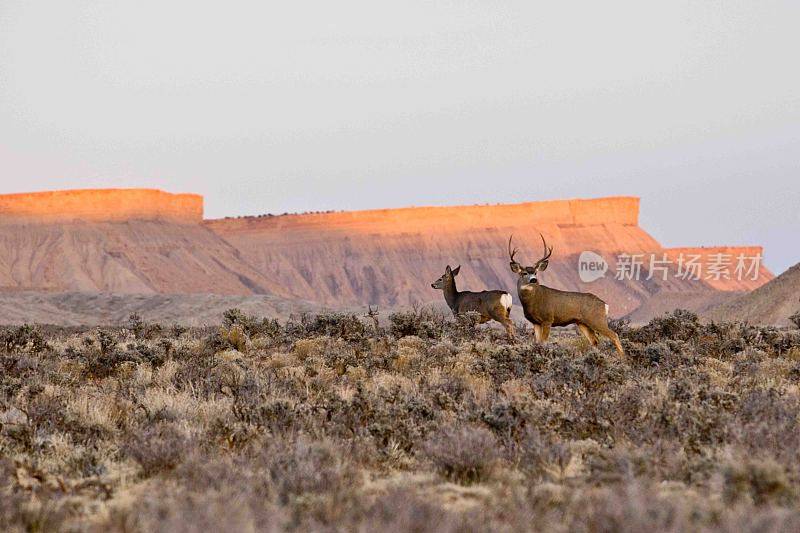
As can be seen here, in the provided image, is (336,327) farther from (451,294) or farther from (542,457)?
(542,457)

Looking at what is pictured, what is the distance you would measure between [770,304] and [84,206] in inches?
3003

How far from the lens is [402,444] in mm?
6902

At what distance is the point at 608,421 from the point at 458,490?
2437 millimetres

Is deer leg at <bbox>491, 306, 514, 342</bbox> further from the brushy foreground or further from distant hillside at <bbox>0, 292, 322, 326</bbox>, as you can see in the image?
distant hillside at <bbox>0, 292, 322, 326</bbox>

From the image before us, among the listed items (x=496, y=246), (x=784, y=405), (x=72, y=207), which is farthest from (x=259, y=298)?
(x=784, y=405)

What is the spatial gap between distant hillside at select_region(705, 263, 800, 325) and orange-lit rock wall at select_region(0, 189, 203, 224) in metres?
71.0

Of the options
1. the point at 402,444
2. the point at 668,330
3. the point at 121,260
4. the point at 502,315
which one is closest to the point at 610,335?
the point at 668,330

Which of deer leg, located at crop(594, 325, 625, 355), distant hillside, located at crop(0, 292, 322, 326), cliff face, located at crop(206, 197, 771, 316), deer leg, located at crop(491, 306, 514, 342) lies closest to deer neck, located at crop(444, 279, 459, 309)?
deer leg, located at crop(491, 306, 514, 342)

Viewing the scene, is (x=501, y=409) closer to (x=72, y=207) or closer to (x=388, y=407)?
(x=388, y=407)

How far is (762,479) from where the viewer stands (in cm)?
473

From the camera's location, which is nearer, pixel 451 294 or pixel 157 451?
pixel 157 451

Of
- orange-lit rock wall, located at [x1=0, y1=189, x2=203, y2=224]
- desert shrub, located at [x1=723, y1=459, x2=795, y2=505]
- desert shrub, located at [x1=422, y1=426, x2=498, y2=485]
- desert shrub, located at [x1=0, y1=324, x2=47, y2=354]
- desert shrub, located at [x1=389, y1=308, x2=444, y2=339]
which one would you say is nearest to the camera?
desert shrub, located at [x1=723, y1=459, x2=795, y2=505]

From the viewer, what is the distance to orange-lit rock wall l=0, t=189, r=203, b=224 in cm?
9375

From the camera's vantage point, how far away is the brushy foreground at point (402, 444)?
4.45 meters
